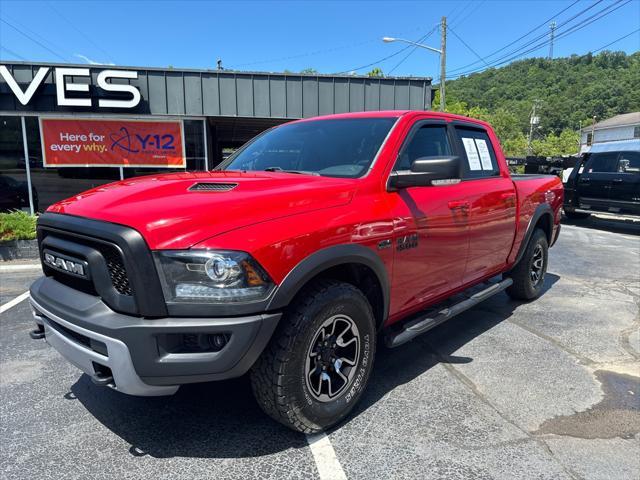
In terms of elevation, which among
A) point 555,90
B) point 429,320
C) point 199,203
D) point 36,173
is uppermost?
point 555,90

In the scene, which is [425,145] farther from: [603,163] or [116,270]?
[603,163]

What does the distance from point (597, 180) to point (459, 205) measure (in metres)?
10.8

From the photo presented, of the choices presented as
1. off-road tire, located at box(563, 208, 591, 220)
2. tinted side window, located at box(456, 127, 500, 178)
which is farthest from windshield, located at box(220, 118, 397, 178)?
off-road tire, located at box(563, 208, 591, 220)

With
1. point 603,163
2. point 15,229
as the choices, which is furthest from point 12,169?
point 603,163

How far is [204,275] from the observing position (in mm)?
2131

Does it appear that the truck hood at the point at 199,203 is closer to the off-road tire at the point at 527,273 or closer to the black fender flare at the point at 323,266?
the black fender flare at the point at 323,266

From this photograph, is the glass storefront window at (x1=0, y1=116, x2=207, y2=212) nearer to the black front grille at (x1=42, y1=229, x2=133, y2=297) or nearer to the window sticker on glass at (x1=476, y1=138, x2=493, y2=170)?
the window sticker on glass at (x1=476, y1=138, x2=493, y2=170)

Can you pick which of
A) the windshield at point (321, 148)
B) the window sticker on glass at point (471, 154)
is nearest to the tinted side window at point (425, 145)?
the windshield at point (321, 148)

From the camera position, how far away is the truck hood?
2145 mm

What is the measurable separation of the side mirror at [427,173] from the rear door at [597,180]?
11.2m

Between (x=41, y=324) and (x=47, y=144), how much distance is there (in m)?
10.4

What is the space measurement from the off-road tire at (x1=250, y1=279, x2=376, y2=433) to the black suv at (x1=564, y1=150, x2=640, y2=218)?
38.0 feet

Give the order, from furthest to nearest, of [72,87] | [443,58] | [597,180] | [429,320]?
1. [443,58]
2. [597,180]
3. [72,87]
4. [429,320]

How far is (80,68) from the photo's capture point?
10.5 metres
